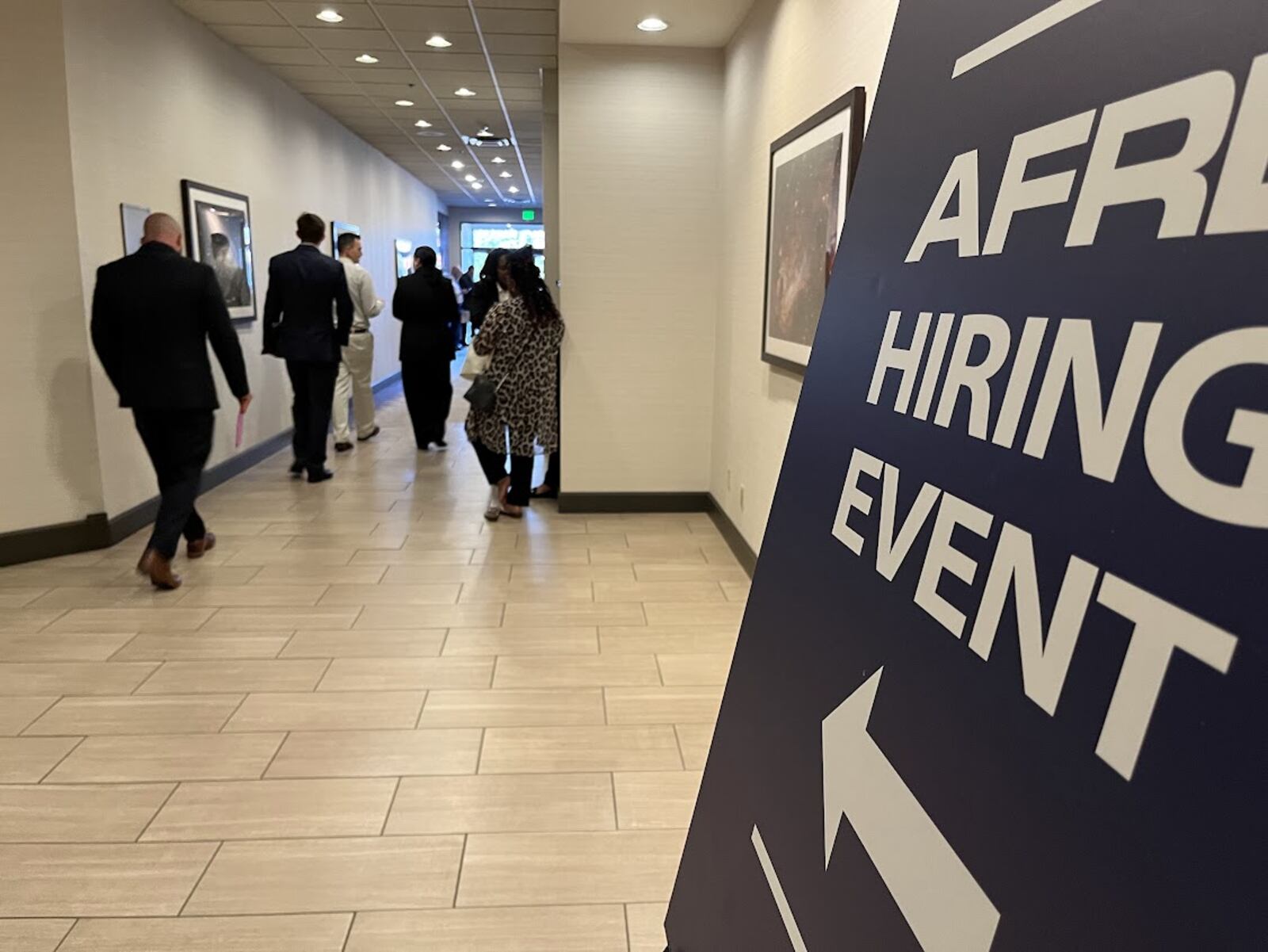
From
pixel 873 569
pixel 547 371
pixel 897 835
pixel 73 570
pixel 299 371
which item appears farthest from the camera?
pixel 299 371

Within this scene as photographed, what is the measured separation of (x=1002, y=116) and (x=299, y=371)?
238 inches

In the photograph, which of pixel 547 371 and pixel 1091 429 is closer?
pixel 1091 429

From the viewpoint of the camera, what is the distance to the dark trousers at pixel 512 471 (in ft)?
18.0

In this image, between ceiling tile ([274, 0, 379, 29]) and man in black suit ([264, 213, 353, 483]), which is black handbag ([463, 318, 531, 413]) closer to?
man in black suit ([264, 213, 353, 483])

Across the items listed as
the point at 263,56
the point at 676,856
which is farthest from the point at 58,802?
the point at 263,56

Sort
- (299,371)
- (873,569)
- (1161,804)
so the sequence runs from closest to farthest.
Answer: (1161,804)
(873,569)
(299,371)

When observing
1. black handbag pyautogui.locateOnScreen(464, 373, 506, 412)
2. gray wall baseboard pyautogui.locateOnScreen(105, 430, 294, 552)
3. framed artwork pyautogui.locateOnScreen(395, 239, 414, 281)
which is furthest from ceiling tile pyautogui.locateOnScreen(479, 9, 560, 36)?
framed artwork pyautogui.locateOnScreen(395, 239, 414, 281)

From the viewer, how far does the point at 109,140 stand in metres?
4.80

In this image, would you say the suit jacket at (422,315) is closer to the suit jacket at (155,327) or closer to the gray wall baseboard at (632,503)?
the gray wall baseboard at (632,503)

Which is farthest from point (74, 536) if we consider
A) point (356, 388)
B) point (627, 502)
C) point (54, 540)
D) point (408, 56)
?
point (408, 56)

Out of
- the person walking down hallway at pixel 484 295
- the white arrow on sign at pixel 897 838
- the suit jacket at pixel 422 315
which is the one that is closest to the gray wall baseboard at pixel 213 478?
the suit jacket at pixel 422 315

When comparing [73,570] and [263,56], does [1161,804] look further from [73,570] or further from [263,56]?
[263,56]

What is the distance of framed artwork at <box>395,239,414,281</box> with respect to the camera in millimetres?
13070

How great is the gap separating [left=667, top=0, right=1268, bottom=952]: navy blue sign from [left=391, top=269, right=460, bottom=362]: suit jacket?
6529mm
